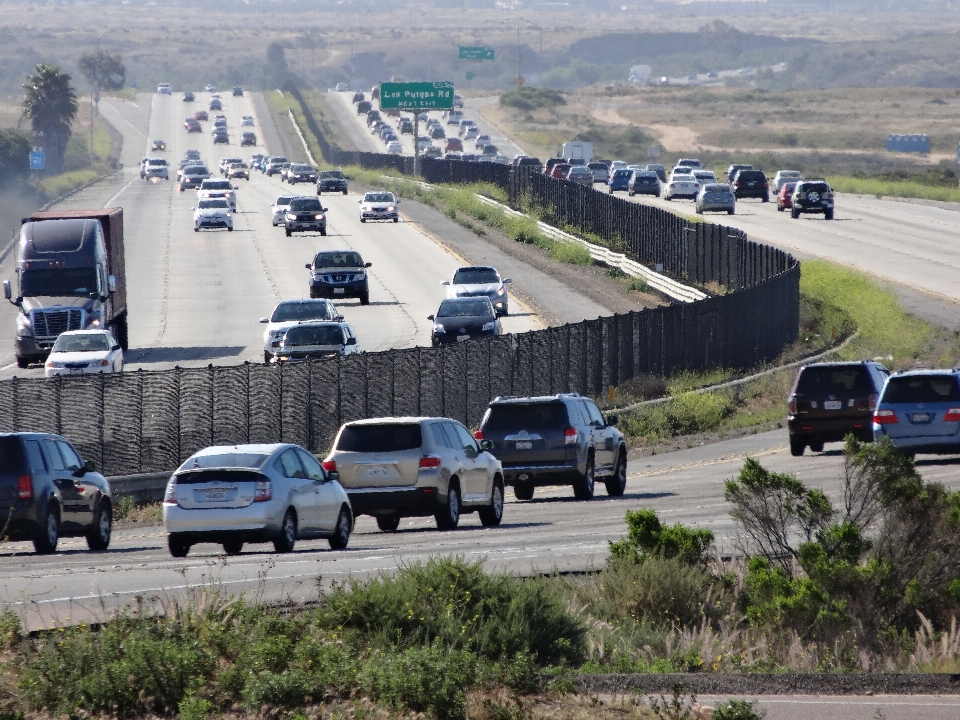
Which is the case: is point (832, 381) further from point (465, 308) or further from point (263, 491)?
point (465, 308)

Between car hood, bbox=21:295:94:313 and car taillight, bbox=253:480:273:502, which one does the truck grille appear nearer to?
car hood, bbox=21:295:94:313

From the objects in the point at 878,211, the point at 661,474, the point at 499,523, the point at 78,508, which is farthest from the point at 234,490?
the point at 878,211

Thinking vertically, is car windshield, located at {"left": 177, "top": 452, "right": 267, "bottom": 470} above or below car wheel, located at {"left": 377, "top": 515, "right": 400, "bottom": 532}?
above

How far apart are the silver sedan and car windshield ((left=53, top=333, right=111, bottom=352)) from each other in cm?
2097

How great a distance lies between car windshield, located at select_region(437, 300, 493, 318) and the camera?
142 ft

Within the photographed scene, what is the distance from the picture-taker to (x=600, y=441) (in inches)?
1062

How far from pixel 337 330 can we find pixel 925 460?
1429 centimetres

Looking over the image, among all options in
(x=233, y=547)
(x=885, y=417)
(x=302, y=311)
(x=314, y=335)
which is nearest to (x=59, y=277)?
(x=302, y=311)

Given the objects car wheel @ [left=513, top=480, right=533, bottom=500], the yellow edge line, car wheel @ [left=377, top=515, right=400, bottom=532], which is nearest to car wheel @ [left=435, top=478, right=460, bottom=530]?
car wheel @ [left=377, top=515, right=400, bottom=532]

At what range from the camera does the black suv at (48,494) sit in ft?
63.0

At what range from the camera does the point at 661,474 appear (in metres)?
30.8

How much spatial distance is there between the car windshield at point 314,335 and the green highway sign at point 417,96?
7665cm

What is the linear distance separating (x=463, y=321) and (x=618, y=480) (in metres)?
15.6

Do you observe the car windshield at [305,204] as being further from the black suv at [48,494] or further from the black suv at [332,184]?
the black suv at [48,494]
